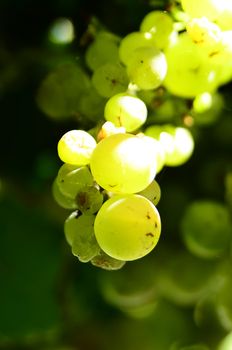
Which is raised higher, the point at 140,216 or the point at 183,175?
the point at 140,216

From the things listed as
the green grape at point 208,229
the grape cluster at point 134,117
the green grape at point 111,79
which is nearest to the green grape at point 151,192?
the grape cluster at point 134,117

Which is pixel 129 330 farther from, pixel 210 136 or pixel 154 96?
pixel 154 96

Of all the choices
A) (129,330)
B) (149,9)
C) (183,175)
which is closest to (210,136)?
(183,175)

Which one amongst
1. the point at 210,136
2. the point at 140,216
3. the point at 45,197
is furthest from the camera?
the point at 45,197

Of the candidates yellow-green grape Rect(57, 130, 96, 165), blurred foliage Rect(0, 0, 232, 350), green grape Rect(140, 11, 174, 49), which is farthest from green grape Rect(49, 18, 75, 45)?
yellow-green grape Rect(57, 130, 96, 165)

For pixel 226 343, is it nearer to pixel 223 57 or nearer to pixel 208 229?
pixel 208 229

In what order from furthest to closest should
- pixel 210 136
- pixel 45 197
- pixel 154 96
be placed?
pixel 45 197
pixel 210 136
pixel 154 96

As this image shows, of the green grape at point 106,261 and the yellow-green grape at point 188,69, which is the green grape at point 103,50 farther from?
the green grape at point 106,261
